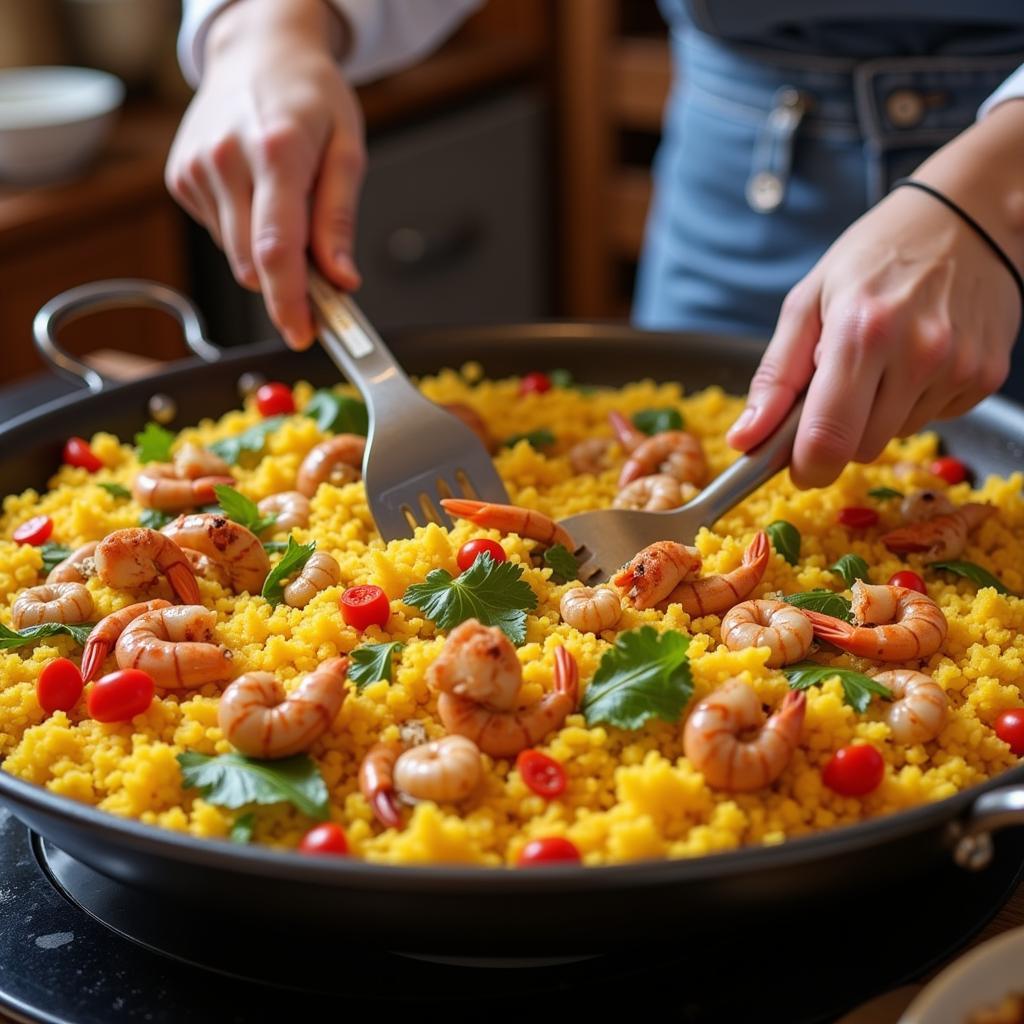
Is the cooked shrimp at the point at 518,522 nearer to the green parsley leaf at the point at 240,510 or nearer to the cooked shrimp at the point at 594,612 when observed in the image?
the cooked shrimp at the point at 594,612

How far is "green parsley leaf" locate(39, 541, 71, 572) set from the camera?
1539 millimetres

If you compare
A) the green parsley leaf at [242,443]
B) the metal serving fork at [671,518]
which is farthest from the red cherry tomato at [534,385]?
the metal serving fork at [671,518]

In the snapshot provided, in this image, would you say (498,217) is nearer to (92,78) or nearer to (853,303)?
(92,78)

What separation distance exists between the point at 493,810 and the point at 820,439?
0.53m

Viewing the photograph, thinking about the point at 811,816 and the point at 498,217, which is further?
the point at 498,217

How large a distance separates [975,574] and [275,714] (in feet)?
2.57

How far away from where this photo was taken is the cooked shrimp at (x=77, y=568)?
1.47m

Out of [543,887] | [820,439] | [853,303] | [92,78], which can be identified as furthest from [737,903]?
[92,78]

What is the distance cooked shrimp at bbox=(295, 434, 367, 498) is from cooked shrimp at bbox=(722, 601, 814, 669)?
545mm

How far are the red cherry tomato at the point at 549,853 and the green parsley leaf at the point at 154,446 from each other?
91cm

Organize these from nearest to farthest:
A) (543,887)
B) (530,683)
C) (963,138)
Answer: (543,887)
(530,683)
(963,138)

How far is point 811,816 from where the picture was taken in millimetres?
1104

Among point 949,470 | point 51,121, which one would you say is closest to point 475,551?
point 949,470

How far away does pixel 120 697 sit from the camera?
47.7 inches
